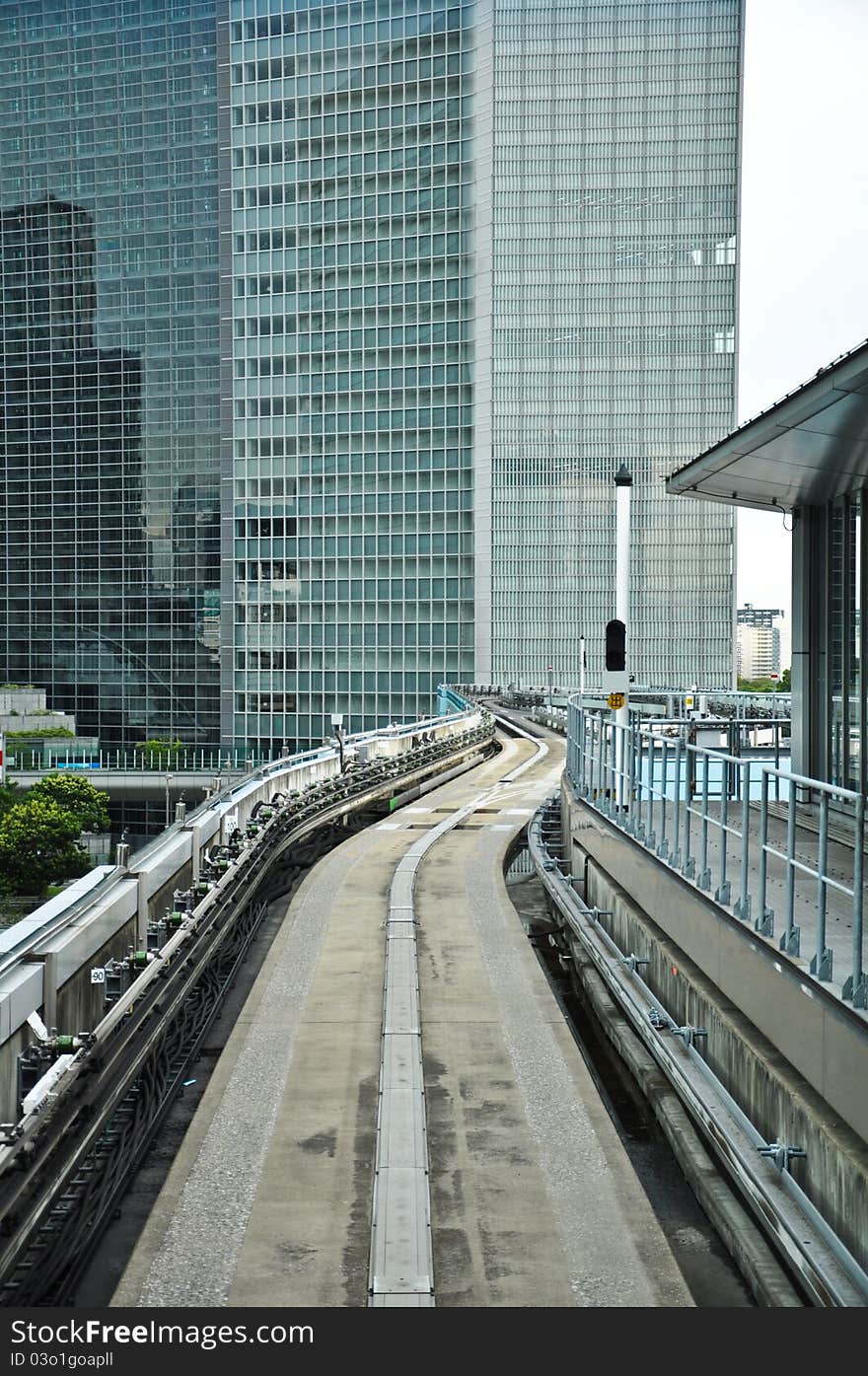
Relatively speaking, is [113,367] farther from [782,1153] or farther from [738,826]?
[782,1153]

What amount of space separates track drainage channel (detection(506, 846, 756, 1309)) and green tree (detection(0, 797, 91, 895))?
61160mm

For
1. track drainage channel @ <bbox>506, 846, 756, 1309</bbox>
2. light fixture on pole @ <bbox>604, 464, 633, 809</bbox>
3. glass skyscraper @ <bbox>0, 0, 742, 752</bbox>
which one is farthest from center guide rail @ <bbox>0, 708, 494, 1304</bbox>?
glass skyscraper @ <bbox>0, 0, 742, 752</bbox>

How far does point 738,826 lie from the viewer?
45.6 ft

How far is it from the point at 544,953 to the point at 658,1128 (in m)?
6.57

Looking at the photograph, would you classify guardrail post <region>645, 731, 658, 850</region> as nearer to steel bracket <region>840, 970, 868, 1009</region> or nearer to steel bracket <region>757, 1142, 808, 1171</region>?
steel bracket <region>757, 1142, 808, 1171</region>

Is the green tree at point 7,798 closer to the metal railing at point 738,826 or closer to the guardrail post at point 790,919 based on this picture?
the metal railing at point 738,826

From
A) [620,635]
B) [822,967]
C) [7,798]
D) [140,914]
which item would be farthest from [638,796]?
[7,798]

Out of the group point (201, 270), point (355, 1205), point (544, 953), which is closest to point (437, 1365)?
point (355, 1205)

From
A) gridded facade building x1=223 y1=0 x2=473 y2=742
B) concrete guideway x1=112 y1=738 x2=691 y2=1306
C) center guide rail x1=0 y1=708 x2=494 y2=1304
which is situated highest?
gridded facade building x1=223 y1=0 x2=473 y2=742

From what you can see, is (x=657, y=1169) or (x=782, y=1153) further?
(x=657, y=1169)

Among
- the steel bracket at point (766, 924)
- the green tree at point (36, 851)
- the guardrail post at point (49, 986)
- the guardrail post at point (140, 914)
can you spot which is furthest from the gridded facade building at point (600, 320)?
the guardrail post at point (49, 986)

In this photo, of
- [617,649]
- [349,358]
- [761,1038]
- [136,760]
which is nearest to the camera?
[761,1038]

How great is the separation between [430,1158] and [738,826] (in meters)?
6.01

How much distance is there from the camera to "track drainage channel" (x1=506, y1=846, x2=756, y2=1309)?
7.64 metres
